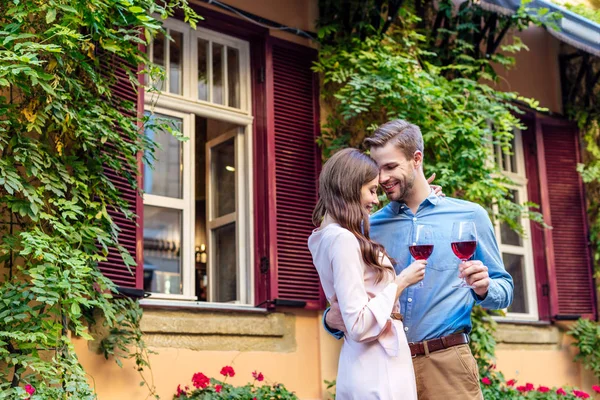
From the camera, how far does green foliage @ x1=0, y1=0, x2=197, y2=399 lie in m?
4.36

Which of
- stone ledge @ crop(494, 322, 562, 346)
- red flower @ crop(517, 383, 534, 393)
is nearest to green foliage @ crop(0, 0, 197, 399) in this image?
red flower @ crop(517, 383, 534, 393)

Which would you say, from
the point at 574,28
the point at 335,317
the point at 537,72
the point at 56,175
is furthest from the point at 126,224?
the point at 537,72

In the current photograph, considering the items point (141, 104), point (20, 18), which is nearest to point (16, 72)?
point (20, 18)

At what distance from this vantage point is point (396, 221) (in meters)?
3.62

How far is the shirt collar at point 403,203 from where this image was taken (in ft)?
11.8

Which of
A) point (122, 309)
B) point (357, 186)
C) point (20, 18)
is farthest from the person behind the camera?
point (122, 309)

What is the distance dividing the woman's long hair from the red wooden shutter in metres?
3.32

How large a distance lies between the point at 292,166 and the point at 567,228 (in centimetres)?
358

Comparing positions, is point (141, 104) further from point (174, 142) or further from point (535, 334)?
point (535, 334)

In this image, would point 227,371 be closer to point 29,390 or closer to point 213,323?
point 213,323

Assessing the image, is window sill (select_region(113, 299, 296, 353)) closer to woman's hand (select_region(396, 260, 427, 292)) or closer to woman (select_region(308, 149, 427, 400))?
woman (select_region(308, 149, 427, 400))

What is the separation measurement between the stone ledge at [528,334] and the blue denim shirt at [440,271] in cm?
463

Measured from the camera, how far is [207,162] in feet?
23.2

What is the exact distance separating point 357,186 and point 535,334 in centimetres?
585
